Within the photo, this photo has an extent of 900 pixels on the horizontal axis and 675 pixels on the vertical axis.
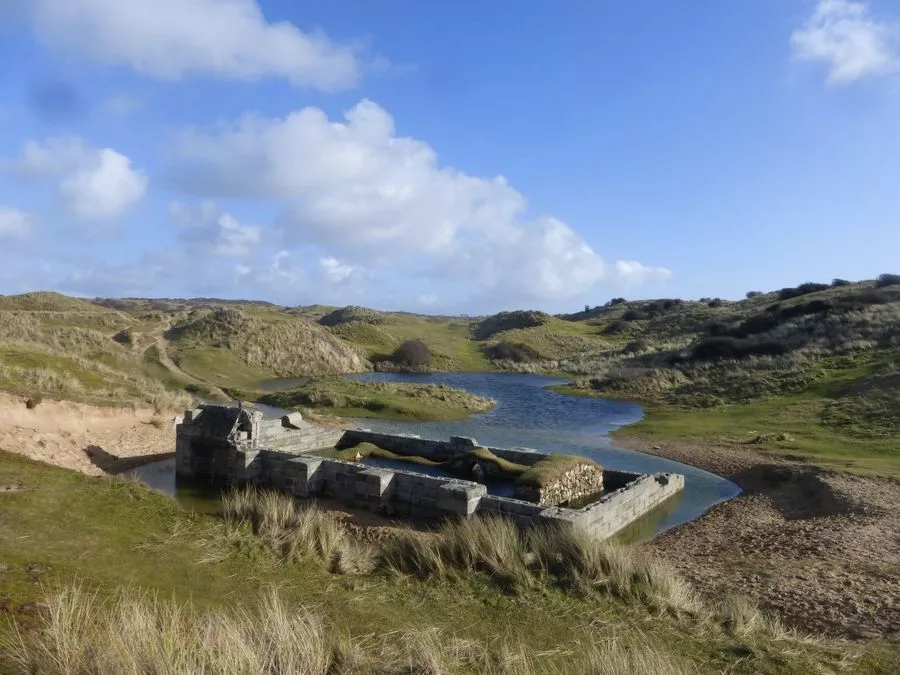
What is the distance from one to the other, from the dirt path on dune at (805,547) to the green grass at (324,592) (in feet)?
4.58

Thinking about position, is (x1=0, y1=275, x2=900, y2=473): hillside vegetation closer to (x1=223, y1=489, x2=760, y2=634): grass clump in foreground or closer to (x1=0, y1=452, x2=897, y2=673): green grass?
(x1=223, y1=489, x2=760, y2=634): grass clump in foreground

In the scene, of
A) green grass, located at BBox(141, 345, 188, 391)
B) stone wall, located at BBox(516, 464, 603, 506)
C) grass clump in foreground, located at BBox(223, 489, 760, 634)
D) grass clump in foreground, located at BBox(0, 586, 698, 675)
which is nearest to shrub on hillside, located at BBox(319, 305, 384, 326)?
green grass, located at BBox(141, 345, 188, 391)

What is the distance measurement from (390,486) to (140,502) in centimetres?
536

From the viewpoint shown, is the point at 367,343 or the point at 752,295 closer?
the point at 367,343

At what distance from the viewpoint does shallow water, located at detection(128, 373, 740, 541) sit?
15.6 metres

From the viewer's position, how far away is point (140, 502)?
1149 centimetres

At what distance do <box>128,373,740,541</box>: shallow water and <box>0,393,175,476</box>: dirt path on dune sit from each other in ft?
4.03

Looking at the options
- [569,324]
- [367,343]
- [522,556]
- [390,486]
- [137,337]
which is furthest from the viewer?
[569,324]

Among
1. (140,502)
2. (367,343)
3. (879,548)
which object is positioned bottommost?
(879,548)

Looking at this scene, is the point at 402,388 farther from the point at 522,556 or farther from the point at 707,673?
the point at 707,673

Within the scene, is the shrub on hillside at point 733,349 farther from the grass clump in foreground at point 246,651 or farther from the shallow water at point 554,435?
the grass clump in foreground at point 246,651

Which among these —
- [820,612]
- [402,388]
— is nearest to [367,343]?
[402,388]

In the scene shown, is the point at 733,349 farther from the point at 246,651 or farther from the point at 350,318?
the point at 350,318

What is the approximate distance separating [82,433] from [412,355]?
151 feet
